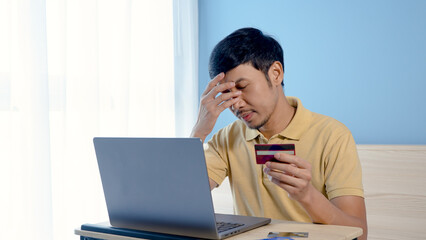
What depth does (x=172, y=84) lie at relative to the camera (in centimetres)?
285

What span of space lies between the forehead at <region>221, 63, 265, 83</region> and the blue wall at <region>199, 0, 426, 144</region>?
3.32 feet

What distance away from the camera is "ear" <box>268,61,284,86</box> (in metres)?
1.62

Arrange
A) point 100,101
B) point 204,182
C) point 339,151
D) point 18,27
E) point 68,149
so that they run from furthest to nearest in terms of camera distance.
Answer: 1. point 100,101
2. point 68,149
3. point 18,27
4. point 339,151
5. point 204,182

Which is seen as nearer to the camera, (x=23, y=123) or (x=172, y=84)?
(x=23, y=123)

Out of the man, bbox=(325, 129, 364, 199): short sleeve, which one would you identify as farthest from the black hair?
bbox=(325, 129, 364, 199): short sleeve

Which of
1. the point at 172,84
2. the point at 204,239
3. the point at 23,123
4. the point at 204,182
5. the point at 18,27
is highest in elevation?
the point at 18,27

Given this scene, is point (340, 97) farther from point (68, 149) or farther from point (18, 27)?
point (18, 27)

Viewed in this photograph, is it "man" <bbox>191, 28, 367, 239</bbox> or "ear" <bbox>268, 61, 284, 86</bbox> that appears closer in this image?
"man" <bbox>191, 28, 367, 239</bbox>

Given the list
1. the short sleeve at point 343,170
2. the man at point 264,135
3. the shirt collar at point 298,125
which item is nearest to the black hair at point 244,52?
the man at point 264,135

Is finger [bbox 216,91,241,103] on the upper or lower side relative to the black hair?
lower

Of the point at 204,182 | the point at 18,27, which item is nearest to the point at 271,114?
the point at 204,182

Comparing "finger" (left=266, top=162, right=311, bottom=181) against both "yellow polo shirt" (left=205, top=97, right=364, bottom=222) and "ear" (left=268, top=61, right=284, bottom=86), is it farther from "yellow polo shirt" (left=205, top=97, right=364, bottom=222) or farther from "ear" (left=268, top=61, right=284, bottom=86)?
"ear" (left=268, top=61, right=284, bottom=86)

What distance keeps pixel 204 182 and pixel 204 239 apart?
13cm

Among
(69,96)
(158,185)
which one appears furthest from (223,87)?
(69,96)
